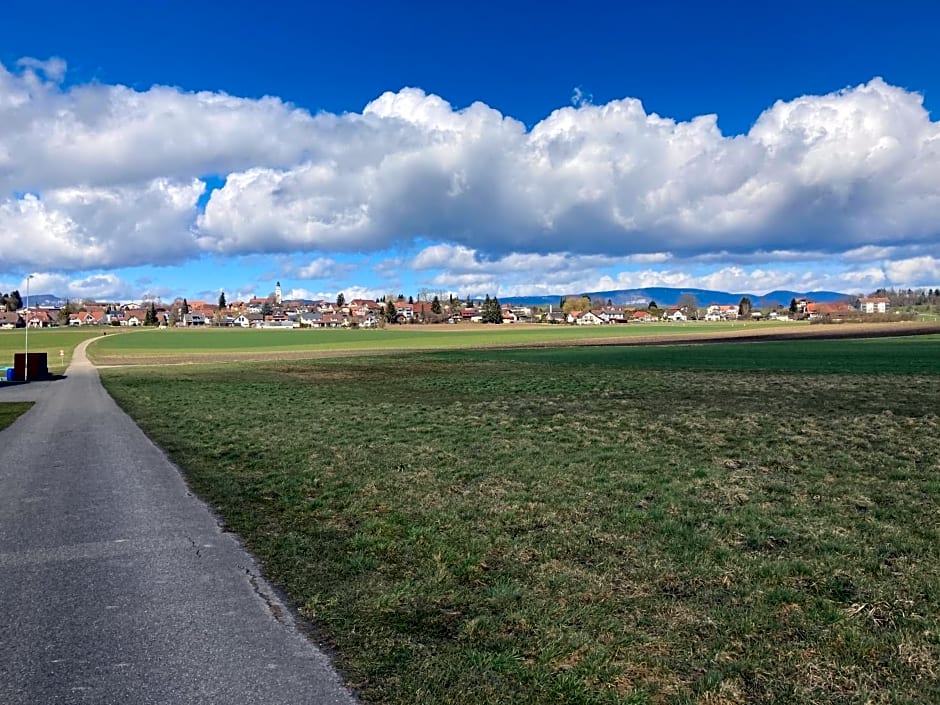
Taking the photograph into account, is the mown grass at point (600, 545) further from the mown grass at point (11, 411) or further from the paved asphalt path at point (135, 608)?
the mown grass at point (11, 411)

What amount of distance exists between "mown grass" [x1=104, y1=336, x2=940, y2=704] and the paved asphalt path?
0.46 metres

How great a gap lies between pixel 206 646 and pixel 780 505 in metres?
8.55

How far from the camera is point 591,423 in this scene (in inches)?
795

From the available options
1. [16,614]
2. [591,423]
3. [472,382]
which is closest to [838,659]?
[16,614]

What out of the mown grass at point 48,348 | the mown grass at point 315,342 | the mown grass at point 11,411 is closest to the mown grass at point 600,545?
the mown grass at point 11,411

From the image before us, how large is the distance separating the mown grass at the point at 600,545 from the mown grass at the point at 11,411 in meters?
4.60

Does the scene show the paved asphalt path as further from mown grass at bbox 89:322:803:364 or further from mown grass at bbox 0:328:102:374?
mown grass at bbox 89:322:803:364

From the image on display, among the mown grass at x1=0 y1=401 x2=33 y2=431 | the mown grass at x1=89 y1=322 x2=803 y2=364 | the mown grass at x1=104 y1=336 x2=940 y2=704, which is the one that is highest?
the mown grass at x1=89 y1=322 x2=803 y2=364

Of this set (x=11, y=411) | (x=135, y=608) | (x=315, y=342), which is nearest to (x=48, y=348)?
(x=315, y=342)

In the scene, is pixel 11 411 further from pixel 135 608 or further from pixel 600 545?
pixel 600 545

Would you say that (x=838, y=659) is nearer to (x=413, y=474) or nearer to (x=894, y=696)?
(x=894, y=696)

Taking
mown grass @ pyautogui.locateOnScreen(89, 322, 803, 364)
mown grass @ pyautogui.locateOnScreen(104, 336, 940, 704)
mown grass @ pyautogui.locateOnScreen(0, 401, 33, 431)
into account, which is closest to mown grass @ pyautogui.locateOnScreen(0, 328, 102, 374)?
mown grass @ pyautogui.locateOnScreen(89, 322, 803, 364)

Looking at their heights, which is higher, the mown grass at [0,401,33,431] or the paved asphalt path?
the paved asphalt path

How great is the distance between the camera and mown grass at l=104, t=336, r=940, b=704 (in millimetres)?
5453
